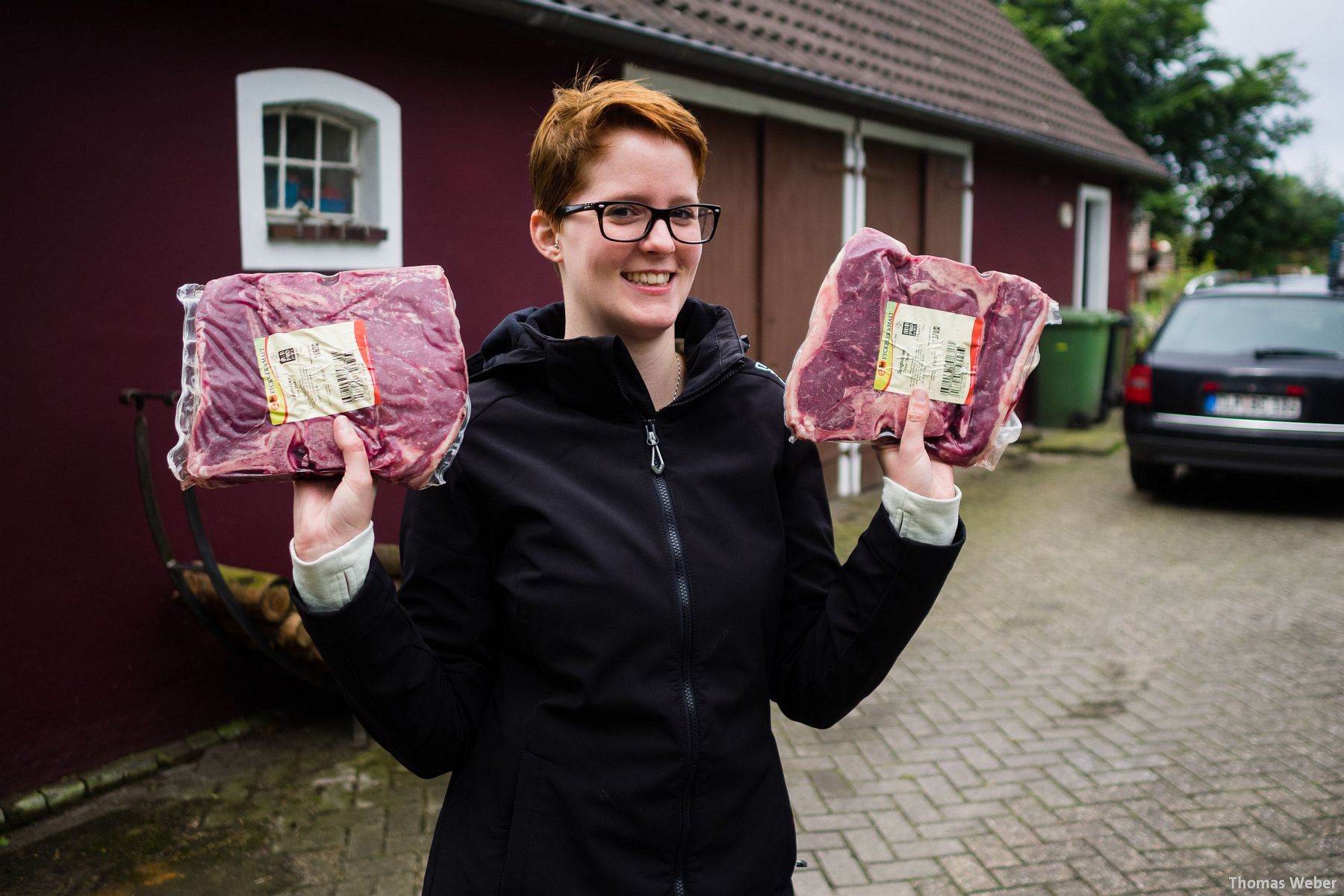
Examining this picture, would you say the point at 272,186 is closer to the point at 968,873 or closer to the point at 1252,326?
the point at 968,873

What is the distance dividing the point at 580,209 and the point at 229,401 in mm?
603

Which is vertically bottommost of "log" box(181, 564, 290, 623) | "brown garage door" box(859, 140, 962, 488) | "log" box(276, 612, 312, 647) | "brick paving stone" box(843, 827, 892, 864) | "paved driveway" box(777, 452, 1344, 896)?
"brick paving stone" box(843, 827, 892, 864)

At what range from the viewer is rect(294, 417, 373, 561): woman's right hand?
4.92ft

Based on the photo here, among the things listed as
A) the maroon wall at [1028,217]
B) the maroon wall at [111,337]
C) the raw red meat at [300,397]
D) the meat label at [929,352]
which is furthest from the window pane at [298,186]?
the maroon wall at [1028,217]

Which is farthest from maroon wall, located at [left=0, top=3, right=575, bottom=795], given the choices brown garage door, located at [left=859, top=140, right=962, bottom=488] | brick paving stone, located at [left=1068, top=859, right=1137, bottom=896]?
brown garage door, located at [left=859, top=140, right=962, bottom=488]

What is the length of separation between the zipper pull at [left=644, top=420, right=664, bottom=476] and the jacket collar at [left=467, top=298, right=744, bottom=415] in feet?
0.09

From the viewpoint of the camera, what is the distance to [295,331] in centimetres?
164

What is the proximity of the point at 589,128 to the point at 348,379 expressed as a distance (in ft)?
1.75

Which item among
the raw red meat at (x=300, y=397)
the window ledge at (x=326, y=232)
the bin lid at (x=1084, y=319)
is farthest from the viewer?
the bin lid at (x=1084, y=319)

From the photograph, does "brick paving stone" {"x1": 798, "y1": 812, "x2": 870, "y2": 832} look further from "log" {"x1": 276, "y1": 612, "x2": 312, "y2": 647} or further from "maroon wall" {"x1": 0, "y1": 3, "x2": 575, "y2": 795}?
"maroon wall" {"x1": 0, "y1": 3, "x2": 575, "y2": 795}

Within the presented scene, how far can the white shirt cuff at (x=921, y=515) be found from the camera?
1648 mm

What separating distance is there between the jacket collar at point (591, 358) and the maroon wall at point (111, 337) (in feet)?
9.63

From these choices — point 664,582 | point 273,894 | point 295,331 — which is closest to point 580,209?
point 295,331

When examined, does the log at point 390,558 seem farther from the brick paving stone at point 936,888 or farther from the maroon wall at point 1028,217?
the maroon wall at point 1028,217
